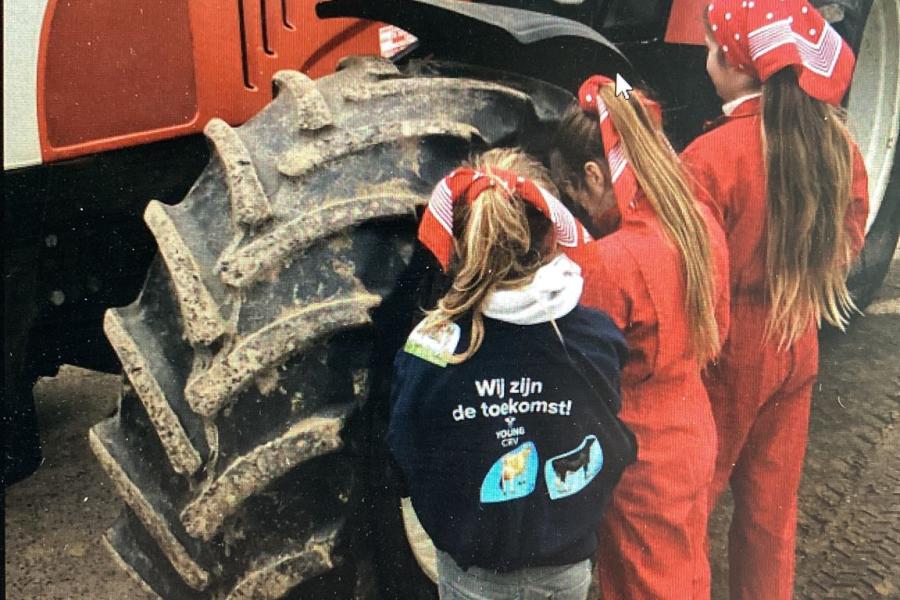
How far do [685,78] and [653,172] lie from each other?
0.68 ft

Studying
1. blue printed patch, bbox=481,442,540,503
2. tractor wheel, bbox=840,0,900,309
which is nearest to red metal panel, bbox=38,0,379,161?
blue printed patch, bbox=481,442,540,503

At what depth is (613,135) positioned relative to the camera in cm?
124

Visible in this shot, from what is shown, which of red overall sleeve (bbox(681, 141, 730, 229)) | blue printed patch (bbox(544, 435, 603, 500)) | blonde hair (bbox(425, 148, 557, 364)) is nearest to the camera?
blonde hair (bbox(425, 148, 557, 364))

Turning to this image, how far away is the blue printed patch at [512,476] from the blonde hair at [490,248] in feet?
0.41

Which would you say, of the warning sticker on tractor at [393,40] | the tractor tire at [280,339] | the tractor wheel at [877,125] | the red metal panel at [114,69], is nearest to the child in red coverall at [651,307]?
the tractor tire at [280,339]

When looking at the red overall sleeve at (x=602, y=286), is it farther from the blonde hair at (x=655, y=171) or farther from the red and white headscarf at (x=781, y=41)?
the red and white headscarf at (x=781, y=41)

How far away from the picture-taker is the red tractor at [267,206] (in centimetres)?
113

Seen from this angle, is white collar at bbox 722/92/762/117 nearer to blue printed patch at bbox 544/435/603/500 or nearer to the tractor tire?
the tractor tire

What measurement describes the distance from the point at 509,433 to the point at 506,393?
0.04m

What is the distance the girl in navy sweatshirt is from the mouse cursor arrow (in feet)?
0.51

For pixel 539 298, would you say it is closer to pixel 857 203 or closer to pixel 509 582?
pixel 509 582

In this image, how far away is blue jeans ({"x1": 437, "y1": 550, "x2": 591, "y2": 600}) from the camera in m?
1.25

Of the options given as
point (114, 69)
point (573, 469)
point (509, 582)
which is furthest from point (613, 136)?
point (114, 69)

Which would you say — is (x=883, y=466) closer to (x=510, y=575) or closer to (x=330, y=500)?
(x=510, y=575)
